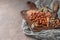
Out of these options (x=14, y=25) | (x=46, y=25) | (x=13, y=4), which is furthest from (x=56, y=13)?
(x=13, y=4)

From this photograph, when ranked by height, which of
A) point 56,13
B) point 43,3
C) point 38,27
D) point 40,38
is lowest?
point 40,38

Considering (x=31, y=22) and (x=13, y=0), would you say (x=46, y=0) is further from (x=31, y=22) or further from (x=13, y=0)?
(x=13, y=0)

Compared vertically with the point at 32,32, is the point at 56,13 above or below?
above

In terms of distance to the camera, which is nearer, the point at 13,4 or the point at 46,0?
the point at 46,0

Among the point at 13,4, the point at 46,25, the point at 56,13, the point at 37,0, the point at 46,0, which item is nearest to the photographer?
the point at 46,25

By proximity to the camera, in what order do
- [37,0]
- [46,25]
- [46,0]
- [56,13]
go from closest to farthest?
[46,25]
[56,13]
[46,0]
[37,0]

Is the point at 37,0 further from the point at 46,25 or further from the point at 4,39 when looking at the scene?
the point at 4,39

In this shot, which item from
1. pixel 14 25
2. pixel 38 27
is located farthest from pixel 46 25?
pixel 14 25
